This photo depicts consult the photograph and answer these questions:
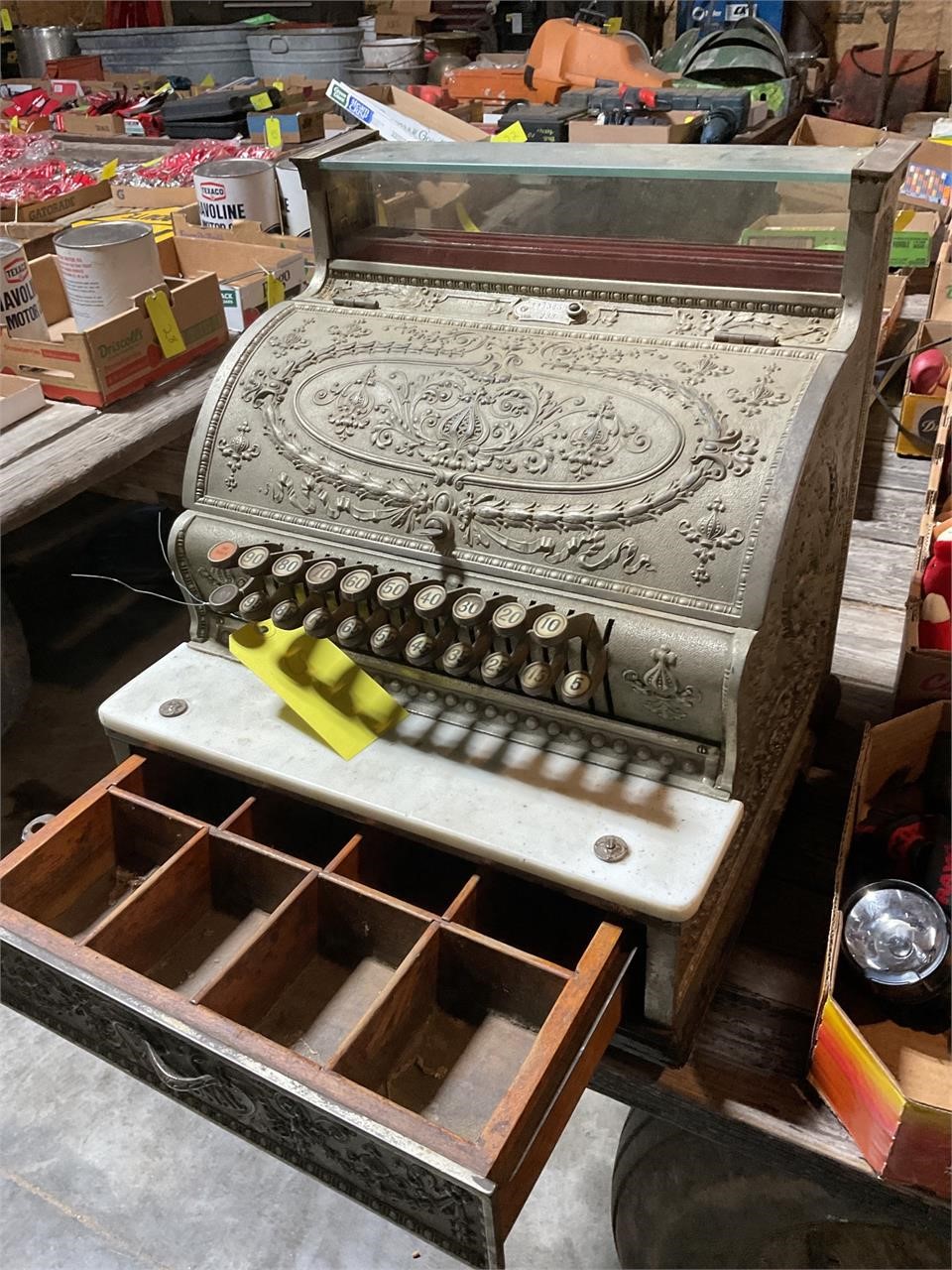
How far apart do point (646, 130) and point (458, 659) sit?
281cm

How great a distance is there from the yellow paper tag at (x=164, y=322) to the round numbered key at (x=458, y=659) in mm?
1318

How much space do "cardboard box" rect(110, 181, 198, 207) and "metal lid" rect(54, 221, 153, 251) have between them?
0.89 m

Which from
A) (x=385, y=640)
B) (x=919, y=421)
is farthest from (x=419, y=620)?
(x=919, y=421)

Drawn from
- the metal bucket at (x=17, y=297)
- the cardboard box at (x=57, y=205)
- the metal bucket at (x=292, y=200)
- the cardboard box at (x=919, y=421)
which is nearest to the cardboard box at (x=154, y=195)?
the cardboard box at (x=57, y=205)

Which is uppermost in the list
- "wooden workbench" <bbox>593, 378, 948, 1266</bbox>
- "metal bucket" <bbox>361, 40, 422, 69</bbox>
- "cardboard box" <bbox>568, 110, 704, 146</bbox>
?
"metal bucket" <bbox>361, 40, 422, 69</bbox>

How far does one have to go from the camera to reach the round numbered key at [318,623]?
119 cm

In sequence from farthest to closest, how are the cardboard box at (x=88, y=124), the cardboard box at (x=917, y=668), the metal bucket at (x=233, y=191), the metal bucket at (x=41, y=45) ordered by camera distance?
the metal bucket at (x=41, y=45), the cardboard box at (x=88, y=124), the metal bucket at (x=233, y=191), the cardboard box at (x=917, y=668)

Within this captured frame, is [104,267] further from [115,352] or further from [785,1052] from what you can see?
[785,1052]

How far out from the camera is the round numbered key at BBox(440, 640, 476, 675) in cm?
113

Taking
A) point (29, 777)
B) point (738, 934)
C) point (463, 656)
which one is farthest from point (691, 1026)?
point (29, 777)

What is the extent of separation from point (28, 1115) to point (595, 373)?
5.49 ft

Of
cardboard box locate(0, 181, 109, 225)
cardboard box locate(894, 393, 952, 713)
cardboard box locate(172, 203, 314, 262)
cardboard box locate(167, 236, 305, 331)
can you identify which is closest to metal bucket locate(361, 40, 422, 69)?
cardboard box locate(0, 181, 109, 225)

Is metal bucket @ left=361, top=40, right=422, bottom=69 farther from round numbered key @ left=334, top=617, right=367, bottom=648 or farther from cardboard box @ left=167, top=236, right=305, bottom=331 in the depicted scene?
round numbered key @ left=334, top=617, right=367, bottom=648

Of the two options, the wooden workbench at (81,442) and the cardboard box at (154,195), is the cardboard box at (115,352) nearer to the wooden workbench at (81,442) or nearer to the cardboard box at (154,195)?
the wooden workbench at (81,442)
